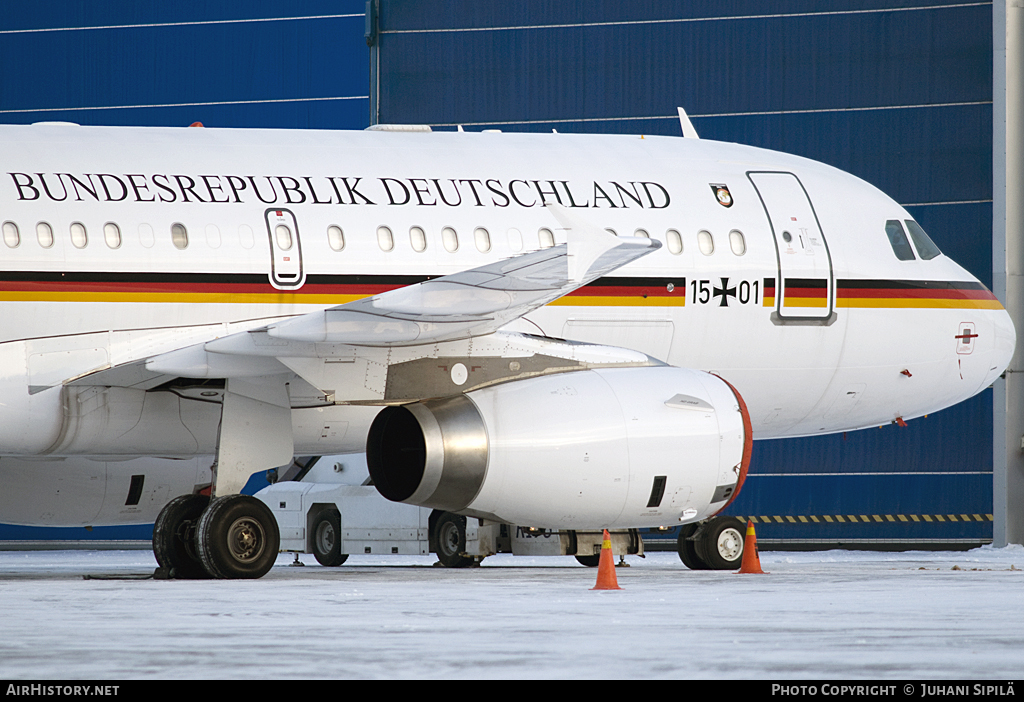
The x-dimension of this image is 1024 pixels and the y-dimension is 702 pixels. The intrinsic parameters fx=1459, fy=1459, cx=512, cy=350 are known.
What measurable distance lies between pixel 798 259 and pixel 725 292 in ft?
3.32

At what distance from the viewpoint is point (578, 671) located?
263 inches

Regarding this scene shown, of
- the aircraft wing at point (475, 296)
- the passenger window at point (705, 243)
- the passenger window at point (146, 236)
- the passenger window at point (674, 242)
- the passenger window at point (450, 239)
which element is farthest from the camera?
the passenger window at point (705, 243)

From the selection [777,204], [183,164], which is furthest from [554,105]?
[183,164]

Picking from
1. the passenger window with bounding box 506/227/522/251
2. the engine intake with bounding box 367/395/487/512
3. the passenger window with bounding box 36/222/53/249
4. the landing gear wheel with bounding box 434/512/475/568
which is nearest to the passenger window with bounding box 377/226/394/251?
the passenger window with bounding box 506/227/522/251

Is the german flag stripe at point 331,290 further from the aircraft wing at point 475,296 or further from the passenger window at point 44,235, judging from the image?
the aircraft wing at point 475,296

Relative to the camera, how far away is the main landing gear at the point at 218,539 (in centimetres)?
1355

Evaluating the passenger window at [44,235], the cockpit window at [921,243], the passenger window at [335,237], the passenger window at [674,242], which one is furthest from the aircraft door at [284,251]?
the cockpit window at [921,243]

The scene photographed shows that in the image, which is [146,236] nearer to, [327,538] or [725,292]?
[725,292]

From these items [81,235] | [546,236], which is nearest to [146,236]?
[81,235]

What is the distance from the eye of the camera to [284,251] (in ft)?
47.6

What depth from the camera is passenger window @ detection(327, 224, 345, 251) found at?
14.7 meters

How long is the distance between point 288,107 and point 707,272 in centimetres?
1613

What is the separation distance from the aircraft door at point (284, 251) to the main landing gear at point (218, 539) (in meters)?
2.21

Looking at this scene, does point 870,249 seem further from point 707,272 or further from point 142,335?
point 142,335
